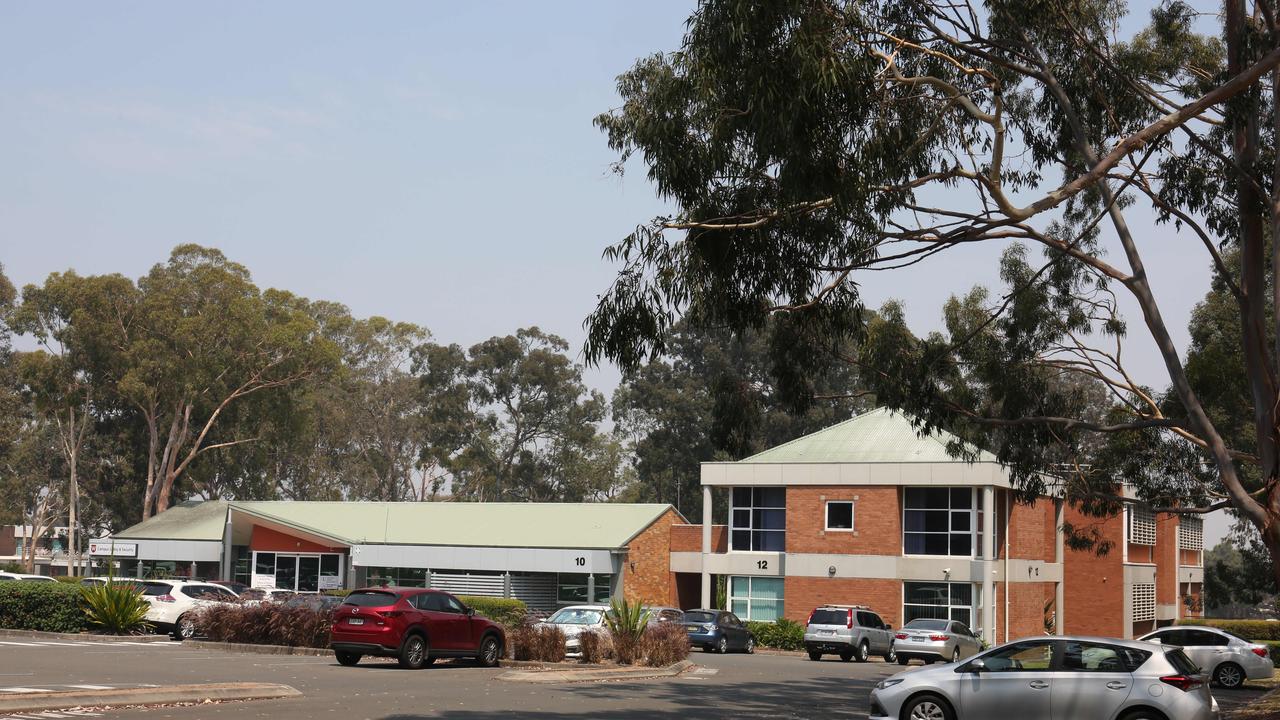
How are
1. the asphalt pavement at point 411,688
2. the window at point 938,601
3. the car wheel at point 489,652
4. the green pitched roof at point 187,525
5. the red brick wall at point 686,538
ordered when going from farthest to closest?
the green pitched roof at point 187,525, the red brick wall at point 686,538, the window at point 938,601, the car wheel at point 489,652, the asphalt pavement at point 411,688

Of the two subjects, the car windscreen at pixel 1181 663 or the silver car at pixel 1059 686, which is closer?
the silver car at pixel 1059 686

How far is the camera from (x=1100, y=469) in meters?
29.9

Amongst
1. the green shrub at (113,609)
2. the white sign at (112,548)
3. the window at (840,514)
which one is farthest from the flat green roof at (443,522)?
the green shrub at (113,609)

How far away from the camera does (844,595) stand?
4678cm

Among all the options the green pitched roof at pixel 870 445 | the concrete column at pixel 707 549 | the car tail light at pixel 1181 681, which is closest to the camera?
the car tail light at pixel 1181 681

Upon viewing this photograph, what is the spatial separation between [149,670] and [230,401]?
48.3 meters

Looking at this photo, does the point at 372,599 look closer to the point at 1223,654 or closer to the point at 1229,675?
the point at 1223,654

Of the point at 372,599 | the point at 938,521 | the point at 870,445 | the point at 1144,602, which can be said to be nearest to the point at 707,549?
the point at 870,445

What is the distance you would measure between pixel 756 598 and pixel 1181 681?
33498 millimetres

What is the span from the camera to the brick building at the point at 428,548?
4997 cm

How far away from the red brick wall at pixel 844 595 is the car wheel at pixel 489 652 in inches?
842

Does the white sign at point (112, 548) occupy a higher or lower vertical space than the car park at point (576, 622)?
higher

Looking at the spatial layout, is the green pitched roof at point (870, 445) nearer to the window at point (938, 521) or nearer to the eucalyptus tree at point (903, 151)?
the window at point (938, 521)

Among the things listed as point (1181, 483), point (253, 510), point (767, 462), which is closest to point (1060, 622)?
point (767, 462)
